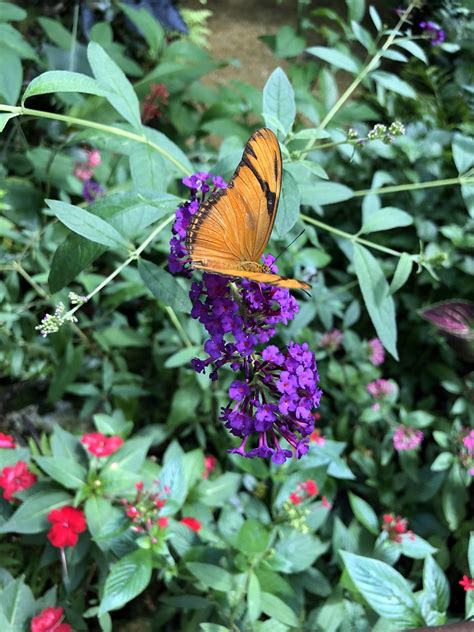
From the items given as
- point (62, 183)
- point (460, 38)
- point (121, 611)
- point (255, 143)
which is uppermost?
point (255, 143)

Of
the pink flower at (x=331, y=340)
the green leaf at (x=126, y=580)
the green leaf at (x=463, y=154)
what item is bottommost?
the pink flower at (x=331, y=340)

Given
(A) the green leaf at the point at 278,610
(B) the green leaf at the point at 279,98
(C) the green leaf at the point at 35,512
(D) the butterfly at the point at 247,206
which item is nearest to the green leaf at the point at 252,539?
(A) the green leaf at the point at 278,610

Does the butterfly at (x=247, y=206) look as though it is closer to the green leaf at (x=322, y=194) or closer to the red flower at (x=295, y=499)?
the green leaf at (x=322, y=194)

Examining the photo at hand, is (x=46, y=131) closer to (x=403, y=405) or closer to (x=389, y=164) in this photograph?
(x=389, y=164)

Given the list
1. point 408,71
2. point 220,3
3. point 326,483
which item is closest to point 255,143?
point 326,483

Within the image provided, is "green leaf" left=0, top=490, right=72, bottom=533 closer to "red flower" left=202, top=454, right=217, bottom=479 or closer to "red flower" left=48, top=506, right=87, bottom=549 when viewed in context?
"red flower" left=48, top=506, right=87, bottom=549

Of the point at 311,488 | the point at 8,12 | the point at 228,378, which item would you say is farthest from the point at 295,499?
the point at 8,12
